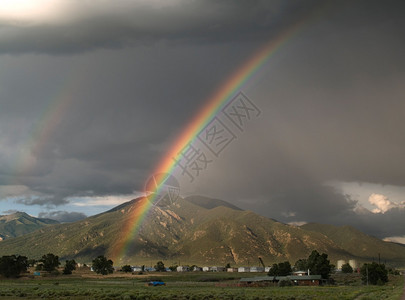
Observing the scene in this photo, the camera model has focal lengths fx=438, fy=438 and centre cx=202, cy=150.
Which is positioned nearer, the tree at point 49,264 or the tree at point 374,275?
the tree at point 374,275

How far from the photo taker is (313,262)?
16000 centimetres

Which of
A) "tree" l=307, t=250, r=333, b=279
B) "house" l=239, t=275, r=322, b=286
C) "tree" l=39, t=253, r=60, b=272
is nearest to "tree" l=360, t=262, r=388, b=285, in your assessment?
"tree" l=307, t=250, r=333, b=279

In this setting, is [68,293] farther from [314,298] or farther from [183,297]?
[314,298]

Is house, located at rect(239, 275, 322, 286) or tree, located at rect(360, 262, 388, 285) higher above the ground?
tree, located at rect(360, 262, 388, 285)

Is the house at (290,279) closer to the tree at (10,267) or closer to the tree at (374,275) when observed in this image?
the tree at (374,275)

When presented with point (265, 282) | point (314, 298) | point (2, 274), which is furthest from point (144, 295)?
point (2, 274)

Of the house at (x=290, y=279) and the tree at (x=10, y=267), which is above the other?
the tree at (x=10, y=267)

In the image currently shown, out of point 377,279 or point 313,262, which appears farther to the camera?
point 313,262

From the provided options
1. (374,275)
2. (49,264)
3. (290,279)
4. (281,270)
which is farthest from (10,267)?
(374,275)

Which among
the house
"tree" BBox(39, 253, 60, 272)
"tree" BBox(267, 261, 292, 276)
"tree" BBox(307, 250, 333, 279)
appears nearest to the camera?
the house

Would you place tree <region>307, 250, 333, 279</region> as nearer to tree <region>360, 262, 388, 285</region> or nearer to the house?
tree <region>360, 262, 388, 285</region>

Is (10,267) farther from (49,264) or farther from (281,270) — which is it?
(281,270)

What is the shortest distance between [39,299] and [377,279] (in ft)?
349

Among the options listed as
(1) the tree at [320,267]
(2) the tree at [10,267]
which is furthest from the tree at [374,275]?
(2) the tree at [10,267]
